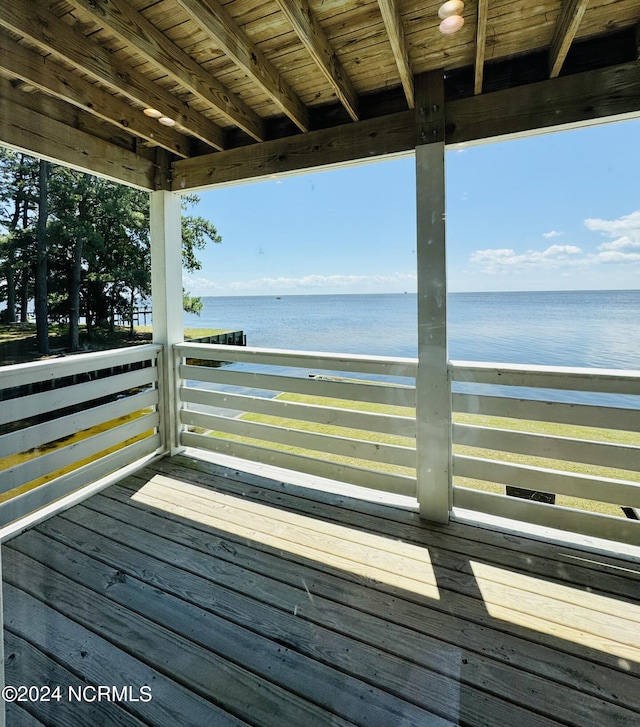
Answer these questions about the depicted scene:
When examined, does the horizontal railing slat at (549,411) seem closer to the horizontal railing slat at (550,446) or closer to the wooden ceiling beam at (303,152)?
the horizontal railing slat at (550,446)

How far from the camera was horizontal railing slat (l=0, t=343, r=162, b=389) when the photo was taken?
1564 millimetres

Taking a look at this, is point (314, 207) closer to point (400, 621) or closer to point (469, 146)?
point (469, 146)

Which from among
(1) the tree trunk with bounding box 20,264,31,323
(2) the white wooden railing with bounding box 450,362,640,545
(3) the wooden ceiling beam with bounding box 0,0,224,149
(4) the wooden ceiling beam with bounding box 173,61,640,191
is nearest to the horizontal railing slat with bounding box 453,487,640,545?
(2) the white wooden railing with bounding box 450,362,640,545

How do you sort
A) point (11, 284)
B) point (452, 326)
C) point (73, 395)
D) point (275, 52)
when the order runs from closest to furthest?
point (11, 284), point (275, 52), point (452, 326), point (73, 395)

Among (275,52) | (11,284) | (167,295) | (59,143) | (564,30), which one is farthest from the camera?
(167,295)

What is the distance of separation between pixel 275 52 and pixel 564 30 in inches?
44.4

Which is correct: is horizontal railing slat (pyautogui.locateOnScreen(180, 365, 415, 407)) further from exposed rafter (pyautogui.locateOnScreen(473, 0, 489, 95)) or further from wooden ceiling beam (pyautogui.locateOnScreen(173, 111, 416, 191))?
exposed rafter (pyautogui.locateOnScreen(473, 0, 489, 95))

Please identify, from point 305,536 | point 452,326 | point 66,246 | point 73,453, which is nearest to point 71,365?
point 73,453

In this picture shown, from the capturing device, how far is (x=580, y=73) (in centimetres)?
162

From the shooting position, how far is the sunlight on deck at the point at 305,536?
62.3 inches

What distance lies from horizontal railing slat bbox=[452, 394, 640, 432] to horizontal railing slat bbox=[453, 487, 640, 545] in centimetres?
41

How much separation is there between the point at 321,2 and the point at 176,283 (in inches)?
74.7

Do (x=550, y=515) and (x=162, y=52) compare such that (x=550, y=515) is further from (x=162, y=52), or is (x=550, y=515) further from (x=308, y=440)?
(x=162, y=52)

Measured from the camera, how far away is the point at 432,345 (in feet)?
6.37
